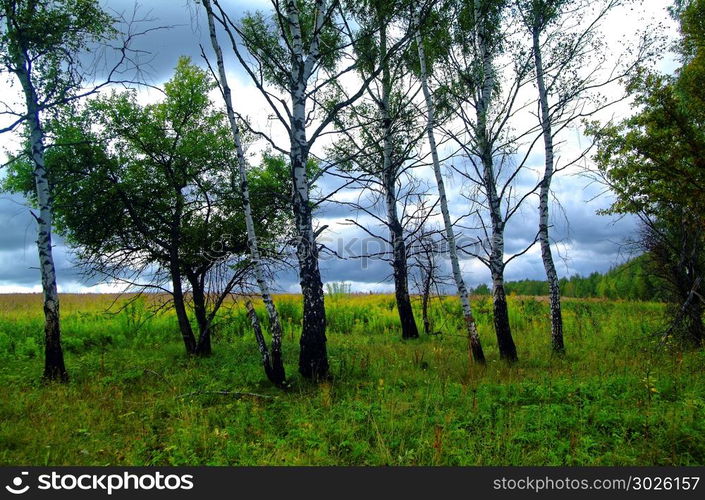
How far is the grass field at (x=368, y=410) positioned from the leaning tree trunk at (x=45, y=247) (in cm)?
64

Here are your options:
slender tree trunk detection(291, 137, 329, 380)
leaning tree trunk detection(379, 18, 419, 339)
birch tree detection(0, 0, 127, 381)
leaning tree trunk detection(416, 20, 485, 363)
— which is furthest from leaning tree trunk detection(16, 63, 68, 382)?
leaning tree trunk detection(379, 18, 419, 339)

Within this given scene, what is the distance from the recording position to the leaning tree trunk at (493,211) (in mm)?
10445

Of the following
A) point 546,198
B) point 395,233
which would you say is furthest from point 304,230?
point 546,198

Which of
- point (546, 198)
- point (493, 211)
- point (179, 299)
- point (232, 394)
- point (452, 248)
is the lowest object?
point (232, 394)

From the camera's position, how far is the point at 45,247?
28.7ft

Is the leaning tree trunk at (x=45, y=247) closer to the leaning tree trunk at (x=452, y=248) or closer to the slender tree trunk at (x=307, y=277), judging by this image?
the slender tree trunk at (x=307, y=277)

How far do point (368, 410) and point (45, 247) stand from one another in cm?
794

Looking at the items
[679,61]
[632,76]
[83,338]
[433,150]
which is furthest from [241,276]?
[679,61]

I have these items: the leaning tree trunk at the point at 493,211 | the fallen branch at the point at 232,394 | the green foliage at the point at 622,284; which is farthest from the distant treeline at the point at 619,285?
the fallen branch at the point at 232,394

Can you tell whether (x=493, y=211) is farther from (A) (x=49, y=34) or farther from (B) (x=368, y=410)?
(A) (x=49, y=34)

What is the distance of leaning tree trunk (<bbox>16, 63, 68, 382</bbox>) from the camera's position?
343 inches

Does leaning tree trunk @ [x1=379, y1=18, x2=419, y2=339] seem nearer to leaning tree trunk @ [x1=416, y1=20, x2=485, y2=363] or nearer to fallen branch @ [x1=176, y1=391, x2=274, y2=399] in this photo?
leaning tree trunk @ [x1=416, y1=20, x2=485, y2=363]

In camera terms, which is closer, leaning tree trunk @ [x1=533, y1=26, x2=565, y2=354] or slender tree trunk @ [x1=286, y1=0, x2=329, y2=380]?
slender tree trunk @ [x1=286, y1=0, x2=329, y2=380]

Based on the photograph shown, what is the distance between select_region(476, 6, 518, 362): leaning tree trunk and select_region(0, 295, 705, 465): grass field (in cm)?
98
